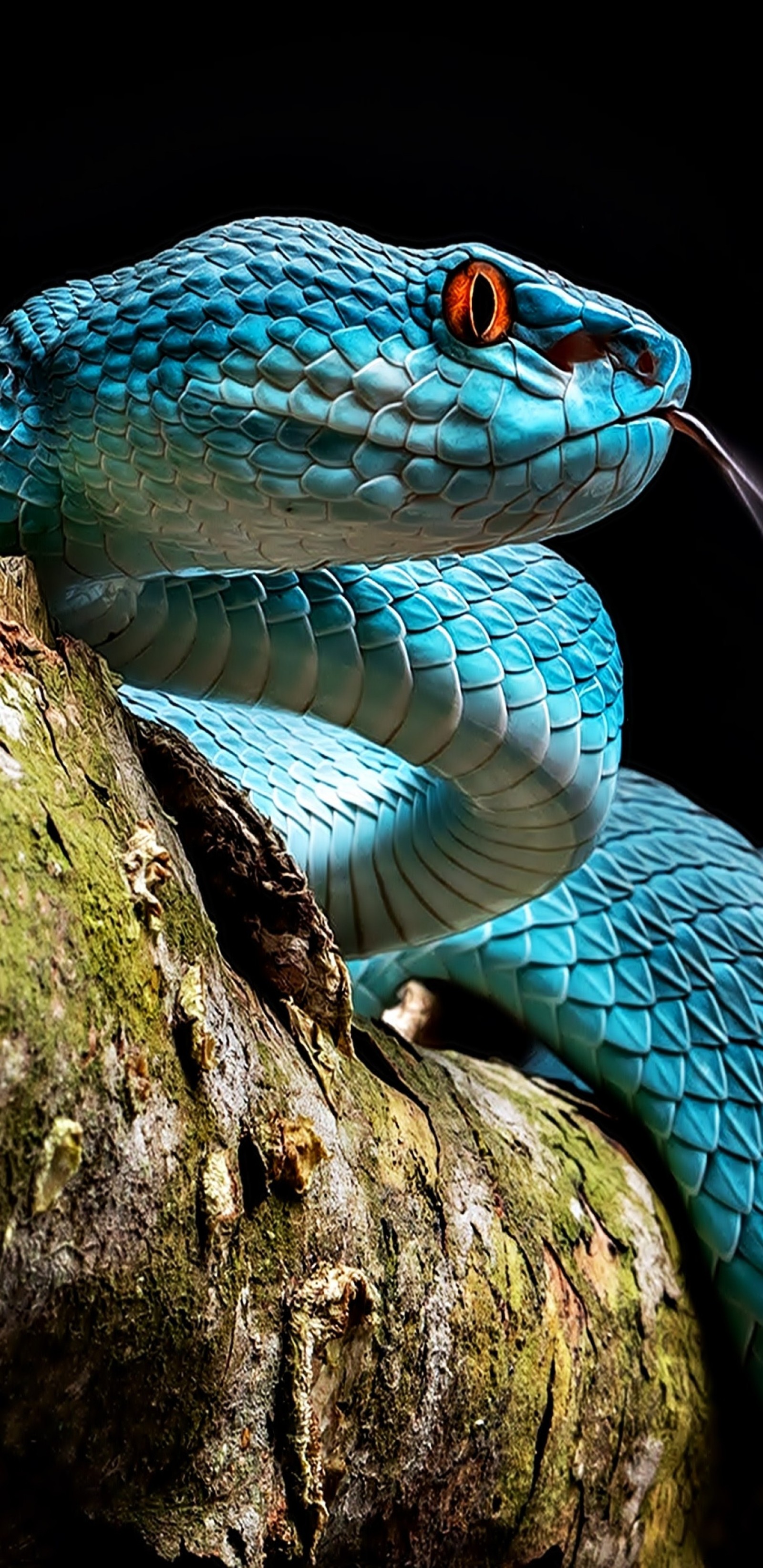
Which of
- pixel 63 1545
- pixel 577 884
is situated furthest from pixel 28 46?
pixel 63 1545

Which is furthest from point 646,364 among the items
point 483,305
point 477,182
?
→ point 477,182

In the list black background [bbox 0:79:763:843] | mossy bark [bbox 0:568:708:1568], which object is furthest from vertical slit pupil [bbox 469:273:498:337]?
black background [bbox 0:79:763:843]

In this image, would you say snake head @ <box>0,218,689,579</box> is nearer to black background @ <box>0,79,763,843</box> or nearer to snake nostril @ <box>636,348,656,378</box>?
snake nostril @ <box>636,348,656,378</box>

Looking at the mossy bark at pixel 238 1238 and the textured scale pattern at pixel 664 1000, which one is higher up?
the mossy bark at pixel 238 1238

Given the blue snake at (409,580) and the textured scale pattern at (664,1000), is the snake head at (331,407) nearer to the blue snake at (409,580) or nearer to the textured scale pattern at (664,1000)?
the blue snake at (409,580)

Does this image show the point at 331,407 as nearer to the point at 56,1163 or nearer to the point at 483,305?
the point at 483,305

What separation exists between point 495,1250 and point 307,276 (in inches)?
30.9

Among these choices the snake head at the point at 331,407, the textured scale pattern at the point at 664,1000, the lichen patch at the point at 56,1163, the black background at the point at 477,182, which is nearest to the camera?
the lichen patch at the point at 56,1163

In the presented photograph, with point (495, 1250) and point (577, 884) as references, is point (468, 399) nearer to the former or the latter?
point (495, 1250)

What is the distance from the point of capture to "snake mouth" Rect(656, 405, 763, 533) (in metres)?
1.04

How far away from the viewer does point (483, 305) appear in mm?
981

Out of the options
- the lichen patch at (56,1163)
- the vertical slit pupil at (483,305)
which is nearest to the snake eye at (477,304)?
the vertical slit pupil at (483,305)

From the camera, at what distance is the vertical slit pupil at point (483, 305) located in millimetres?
975

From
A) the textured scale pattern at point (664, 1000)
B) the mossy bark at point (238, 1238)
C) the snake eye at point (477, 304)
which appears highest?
the snake eye at point (477, 304)
